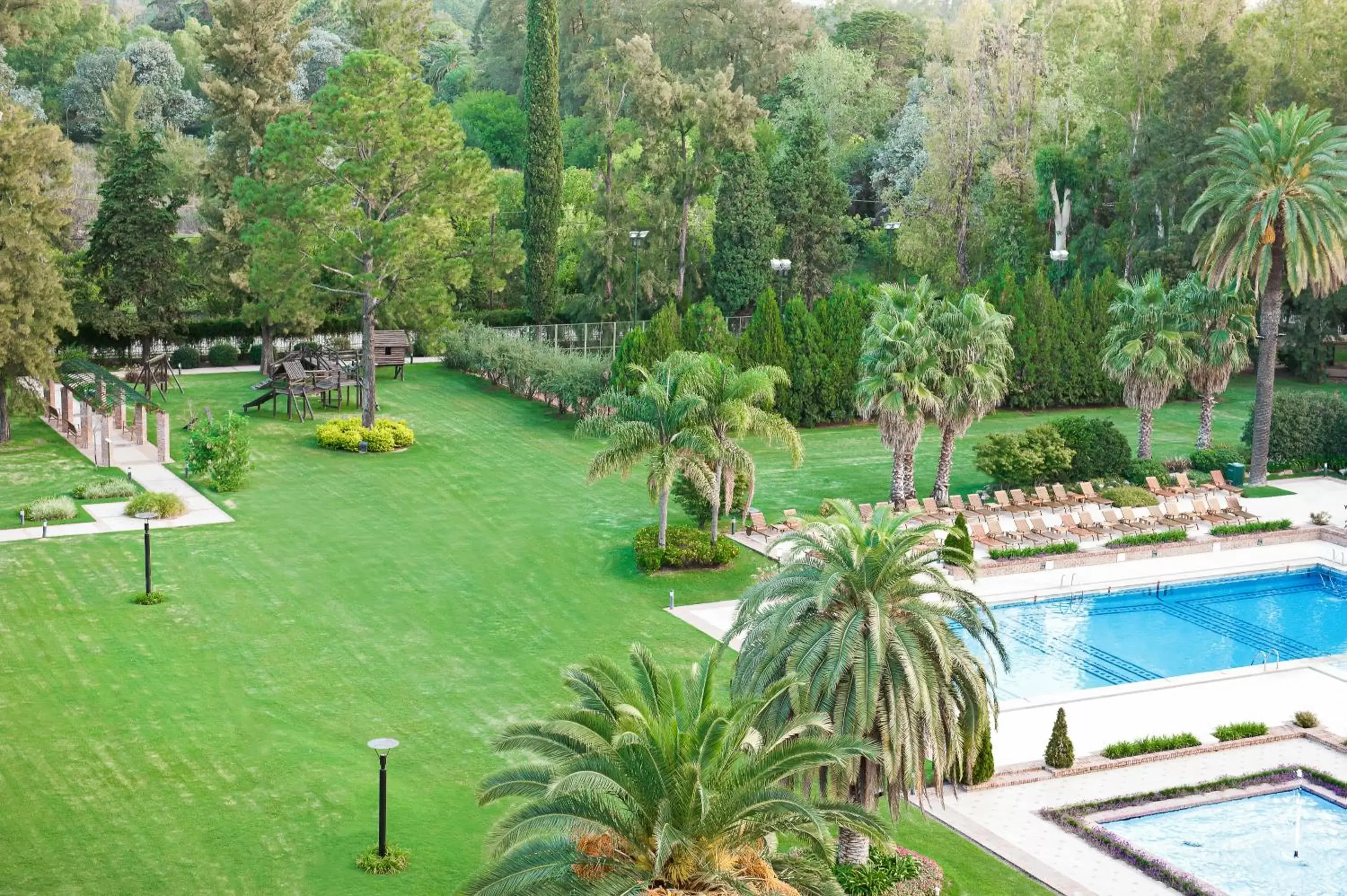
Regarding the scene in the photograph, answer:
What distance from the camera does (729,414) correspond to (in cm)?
3142

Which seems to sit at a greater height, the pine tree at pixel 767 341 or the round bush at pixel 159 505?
the pine tree at pixel 767 341

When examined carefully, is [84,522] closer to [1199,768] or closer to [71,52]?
[1199,768]

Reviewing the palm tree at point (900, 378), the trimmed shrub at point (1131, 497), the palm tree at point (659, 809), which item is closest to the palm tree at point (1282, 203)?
the trimmed shrub at point (1131, 497)

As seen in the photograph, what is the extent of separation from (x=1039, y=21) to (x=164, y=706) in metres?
57.0

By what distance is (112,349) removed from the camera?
50.8 metres

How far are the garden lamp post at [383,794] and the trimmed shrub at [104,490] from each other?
18.8 meters

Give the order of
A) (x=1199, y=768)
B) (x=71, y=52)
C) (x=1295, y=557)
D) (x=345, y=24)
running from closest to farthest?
(x=1199, y=768)
(x=1295, y=557)
(x=71, y=52)
(x=345, y=24)

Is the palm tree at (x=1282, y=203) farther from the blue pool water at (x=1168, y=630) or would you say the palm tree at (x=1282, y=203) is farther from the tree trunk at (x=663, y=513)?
the tree trunk at (x=663, y=513)

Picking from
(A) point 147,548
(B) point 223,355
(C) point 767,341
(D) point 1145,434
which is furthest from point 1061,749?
(B) point 223,355

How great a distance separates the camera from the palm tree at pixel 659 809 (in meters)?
14.4

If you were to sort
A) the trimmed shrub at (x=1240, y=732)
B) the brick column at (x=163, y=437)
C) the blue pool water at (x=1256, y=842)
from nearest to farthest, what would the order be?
1. the blue pool water at (x=1256, y=842)
2. the trimmed shrub at (x=1240, y=732)
3. the brick column at (x=163, y=437)

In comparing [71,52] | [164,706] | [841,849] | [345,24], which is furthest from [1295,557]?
[345,24]

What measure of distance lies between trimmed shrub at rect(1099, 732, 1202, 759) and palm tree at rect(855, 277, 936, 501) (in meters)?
12.5

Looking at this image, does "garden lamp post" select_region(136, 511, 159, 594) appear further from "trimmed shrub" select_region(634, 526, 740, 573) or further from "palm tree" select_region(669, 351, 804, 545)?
"palm tree" select_region(669, 351, 804, 545)
